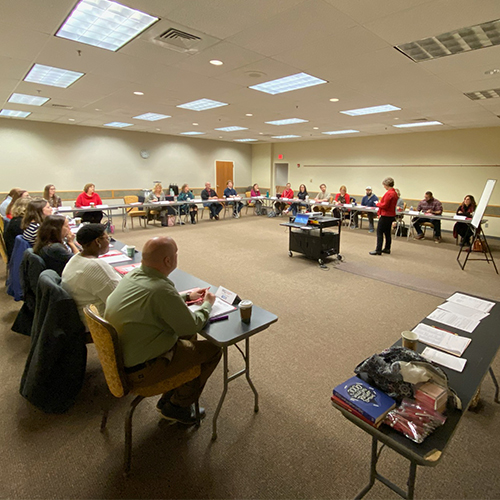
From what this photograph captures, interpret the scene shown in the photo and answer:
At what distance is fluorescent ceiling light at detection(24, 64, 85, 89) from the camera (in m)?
4.10

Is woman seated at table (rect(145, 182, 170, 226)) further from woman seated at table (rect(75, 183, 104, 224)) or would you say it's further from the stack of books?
the stack of books

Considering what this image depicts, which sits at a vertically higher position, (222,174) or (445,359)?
(222,174)

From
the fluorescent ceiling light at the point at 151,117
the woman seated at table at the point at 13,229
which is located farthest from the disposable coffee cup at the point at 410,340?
the fluorescent ceiling light at the point at 151,117

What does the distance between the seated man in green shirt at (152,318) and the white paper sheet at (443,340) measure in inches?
48.4

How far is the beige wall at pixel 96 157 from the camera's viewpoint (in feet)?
27.4

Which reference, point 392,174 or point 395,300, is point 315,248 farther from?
point 392,174

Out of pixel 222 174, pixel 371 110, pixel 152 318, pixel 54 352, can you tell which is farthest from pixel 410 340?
pixel 222 174

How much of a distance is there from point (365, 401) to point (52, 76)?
562 centimetres

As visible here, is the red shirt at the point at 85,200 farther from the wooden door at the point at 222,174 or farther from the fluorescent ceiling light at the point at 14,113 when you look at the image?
the wooden door at the point at 222,174

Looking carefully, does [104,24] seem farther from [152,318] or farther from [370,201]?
[370,201]

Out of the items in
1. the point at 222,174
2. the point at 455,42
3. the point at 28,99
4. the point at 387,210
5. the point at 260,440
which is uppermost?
the point at 28,99

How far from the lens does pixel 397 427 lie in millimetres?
1099

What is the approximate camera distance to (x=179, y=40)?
9.63 ft

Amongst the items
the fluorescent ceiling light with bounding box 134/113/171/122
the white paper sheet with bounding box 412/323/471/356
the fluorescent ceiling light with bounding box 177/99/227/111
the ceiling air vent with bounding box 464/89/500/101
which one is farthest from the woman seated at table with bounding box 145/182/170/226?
the white paper sheet with bounding box 412/323/471/356
